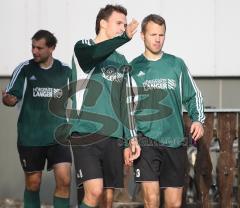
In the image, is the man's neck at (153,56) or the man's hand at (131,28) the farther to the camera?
the man's neck at (153,56)

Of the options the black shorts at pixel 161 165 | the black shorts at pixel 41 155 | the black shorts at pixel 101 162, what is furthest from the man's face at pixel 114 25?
the black shorts at pixel 41 155

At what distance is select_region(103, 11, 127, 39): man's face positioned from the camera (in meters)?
7.41

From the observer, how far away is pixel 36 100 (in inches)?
344

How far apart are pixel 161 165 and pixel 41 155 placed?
5.42ft

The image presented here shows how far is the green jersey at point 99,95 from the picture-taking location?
23.5 ft

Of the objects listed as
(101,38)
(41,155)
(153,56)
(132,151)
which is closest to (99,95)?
(101,38)

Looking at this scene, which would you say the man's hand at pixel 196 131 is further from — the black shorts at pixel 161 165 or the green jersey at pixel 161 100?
the black shorts at pixel 161 165

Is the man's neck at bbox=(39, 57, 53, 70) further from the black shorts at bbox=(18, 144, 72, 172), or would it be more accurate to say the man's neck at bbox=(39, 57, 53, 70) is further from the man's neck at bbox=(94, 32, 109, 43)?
the man's neck at bbox=(94, 32, 109, 43)

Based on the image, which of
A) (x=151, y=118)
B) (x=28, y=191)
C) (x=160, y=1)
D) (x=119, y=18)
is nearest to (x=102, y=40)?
(x=119, y=18)

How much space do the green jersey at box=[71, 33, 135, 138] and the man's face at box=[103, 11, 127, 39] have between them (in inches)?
8.2

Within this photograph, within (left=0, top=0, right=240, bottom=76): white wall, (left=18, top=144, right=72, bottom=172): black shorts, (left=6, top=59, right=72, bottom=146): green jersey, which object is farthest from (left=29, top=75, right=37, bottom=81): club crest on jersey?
(left=0, top=0, right=240, bottom=76): white wall

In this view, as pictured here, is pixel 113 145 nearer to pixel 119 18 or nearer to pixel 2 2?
pixel 119 18

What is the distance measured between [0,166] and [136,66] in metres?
3.69

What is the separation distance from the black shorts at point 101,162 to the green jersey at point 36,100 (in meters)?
1.49
